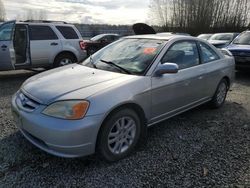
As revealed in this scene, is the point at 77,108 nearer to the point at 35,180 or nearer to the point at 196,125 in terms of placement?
the point at 35,180

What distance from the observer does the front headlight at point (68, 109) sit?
Answer: 9.62ft

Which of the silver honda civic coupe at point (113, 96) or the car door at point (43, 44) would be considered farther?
the car door at point (43, 44)

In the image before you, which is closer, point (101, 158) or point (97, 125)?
point (97, 125)

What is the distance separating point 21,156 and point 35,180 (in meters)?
0.59

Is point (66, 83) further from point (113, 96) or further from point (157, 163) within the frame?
point (157, 163)

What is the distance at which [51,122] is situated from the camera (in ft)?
9.57

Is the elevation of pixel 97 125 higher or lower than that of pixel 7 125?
higher

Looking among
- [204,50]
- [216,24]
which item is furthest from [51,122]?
[216,24]

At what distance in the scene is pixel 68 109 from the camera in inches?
117

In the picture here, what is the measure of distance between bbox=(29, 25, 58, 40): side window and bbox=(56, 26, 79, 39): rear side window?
1.03 feet

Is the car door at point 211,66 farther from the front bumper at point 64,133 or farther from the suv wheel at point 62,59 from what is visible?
the suv wheel at point 62,59

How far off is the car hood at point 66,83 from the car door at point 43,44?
476 cm

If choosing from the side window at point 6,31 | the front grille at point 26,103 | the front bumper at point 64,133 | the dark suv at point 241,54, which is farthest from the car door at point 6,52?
the dark suv at point 241,54

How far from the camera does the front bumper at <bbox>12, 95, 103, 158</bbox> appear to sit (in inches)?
113
